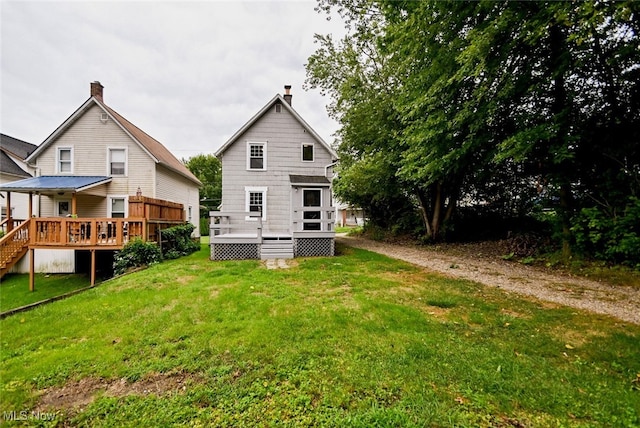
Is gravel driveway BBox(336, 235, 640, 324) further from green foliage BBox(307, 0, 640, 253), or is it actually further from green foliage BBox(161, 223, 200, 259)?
green foliage BBox(161, 223, 200, 259)

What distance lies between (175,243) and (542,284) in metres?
13.6

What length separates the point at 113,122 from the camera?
1344 cm

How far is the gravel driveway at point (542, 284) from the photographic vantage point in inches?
187

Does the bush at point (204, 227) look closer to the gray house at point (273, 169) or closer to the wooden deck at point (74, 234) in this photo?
the gray house at point (273, 169)

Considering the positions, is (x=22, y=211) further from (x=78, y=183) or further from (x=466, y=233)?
(x=466, y=233)

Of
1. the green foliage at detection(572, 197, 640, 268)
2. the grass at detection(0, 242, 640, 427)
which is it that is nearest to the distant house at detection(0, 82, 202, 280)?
the grass at detection(0, 242, 640, 427)

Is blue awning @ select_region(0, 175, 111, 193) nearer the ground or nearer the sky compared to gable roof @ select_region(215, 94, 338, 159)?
nearer the ground

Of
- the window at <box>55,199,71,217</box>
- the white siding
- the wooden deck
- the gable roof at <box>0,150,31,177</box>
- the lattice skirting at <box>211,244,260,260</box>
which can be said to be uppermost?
A: the gable roof at <box>0,150,31,177</box>

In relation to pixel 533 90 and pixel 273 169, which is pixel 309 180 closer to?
pixel 273 169

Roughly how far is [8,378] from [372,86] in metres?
14.4

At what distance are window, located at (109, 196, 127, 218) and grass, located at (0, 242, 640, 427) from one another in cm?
924

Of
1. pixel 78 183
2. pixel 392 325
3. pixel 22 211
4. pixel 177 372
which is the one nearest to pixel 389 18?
pixel 392 325

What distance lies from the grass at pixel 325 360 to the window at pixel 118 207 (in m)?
9.24

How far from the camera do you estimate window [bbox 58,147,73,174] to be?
13.2m
